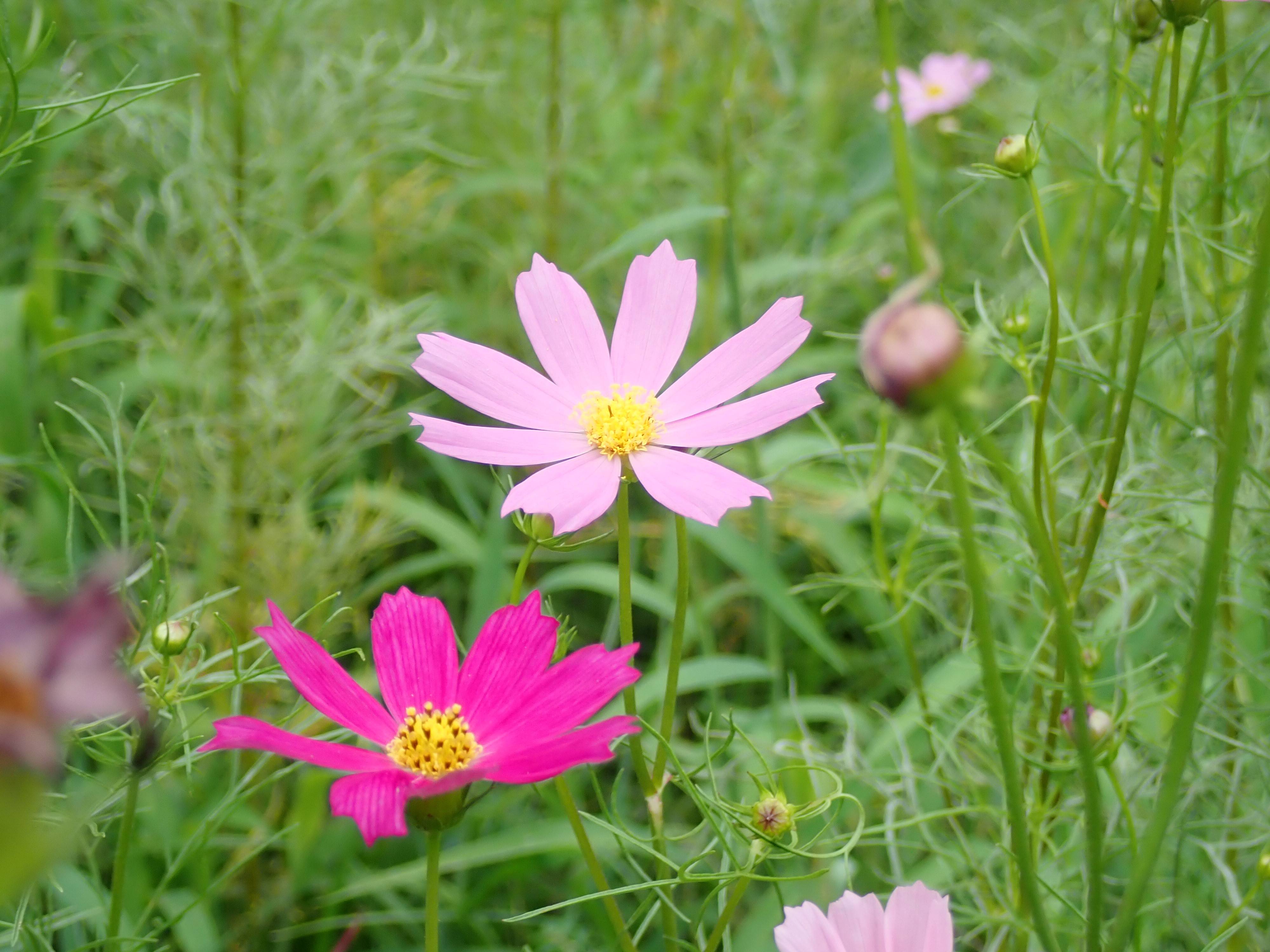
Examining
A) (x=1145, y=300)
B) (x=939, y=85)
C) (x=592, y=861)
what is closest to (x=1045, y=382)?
(x=1145, y=300)

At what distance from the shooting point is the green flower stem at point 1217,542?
33 cm

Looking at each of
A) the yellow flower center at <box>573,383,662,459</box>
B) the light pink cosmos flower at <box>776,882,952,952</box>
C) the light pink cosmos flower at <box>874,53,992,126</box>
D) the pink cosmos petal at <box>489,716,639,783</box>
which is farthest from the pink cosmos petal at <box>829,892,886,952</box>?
the light pink cosmos flower at <box>874,53,992,126</box>

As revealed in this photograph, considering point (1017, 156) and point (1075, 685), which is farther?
point (1017, 156)

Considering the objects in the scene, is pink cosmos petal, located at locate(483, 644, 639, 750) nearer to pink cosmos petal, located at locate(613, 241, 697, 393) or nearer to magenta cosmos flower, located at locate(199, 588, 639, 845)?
magenta cosmos flower, located at locate(199, 588, 639, 845)

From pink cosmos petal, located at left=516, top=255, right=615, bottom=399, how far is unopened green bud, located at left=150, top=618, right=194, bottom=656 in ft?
0.70

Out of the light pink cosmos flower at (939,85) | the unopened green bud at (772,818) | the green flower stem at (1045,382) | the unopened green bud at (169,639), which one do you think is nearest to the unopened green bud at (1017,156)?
the green flower stem at (1045,382)

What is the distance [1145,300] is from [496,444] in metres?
0.33

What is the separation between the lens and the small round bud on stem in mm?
276

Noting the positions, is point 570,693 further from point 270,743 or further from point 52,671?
point 52,671

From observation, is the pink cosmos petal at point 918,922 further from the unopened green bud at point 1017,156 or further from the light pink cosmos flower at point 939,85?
the light pink cosmos flower at point 939,85

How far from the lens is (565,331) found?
62cm

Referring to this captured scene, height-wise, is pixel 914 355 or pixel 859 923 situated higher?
pixel 914 355

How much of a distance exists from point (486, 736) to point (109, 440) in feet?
2.52

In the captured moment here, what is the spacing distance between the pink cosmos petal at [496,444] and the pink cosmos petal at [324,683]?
103 millimetres
